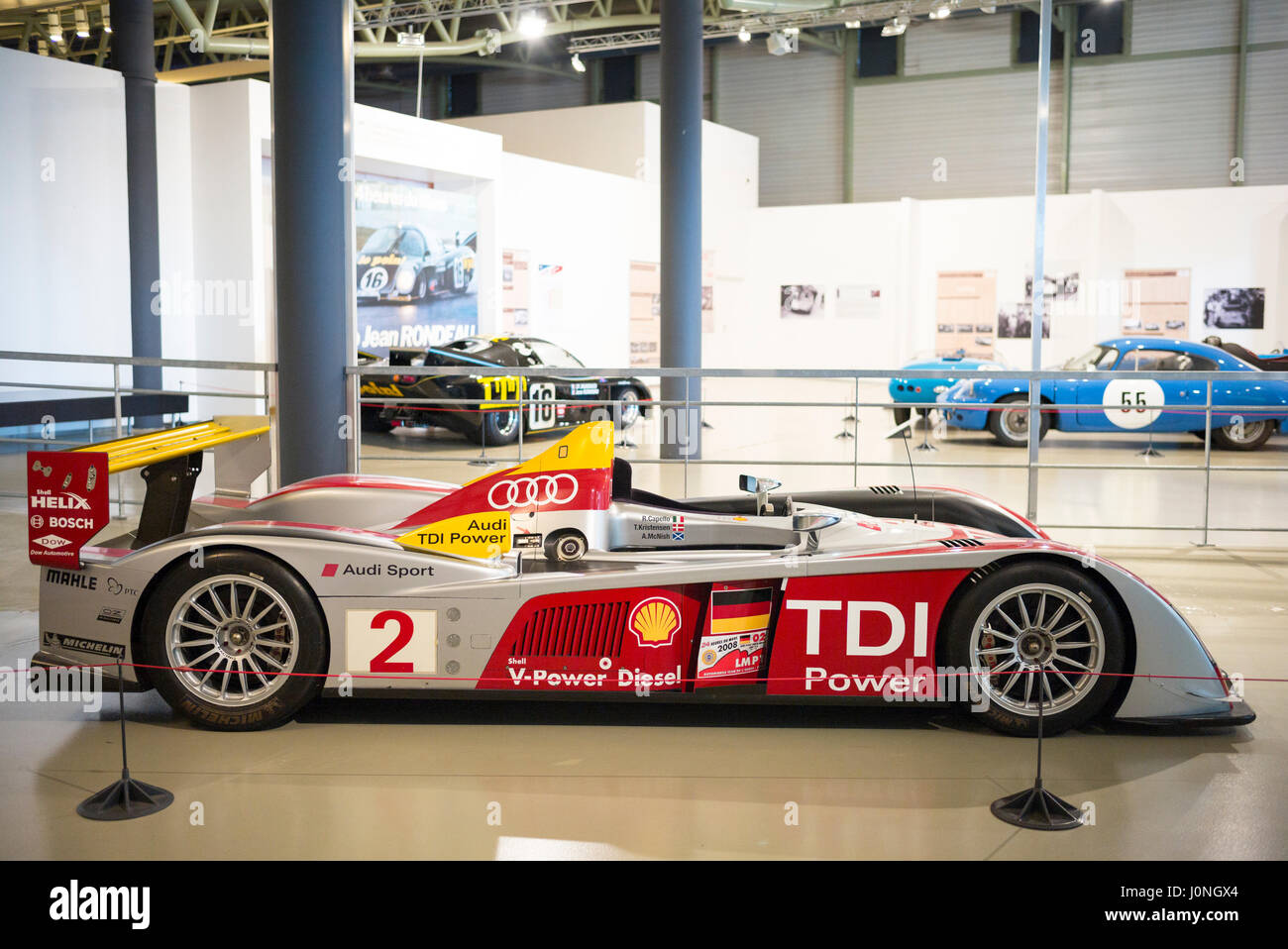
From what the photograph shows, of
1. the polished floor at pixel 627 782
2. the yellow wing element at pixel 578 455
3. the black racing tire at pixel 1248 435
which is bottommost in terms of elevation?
the polished floor at pixel 627 782

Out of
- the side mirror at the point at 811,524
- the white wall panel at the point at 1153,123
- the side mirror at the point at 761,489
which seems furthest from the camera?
the white wall panel at the point at 1153,123

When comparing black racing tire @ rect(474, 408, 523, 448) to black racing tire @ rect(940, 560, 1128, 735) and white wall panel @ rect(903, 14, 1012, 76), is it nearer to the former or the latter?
black racing tire @ rect(940, 560, 1128, 735)

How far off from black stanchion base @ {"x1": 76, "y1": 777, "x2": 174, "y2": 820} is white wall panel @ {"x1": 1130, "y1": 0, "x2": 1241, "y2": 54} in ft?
79.1

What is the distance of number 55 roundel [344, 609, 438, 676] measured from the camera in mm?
3641

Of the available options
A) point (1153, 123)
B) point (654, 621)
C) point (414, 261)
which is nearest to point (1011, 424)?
point (414, 261)

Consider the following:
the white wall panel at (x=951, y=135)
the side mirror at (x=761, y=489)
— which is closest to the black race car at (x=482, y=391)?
the side mirror at (x=761, y=489)

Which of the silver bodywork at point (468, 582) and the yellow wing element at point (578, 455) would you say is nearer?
the silver bodywork at point (468, 582)

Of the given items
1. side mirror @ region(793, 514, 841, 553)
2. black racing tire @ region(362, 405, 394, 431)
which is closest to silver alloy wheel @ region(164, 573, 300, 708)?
side mirror @ region(793, 514, 841, 553)

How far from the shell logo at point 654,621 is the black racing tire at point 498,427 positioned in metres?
9.02

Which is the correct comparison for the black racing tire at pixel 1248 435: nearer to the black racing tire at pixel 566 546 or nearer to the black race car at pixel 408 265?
the black race car at pixel 408 265

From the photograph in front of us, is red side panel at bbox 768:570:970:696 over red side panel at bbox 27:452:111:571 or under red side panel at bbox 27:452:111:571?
under

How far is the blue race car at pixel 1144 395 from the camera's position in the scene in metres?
12.0

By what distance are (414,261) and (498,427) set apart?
4.40 metres
